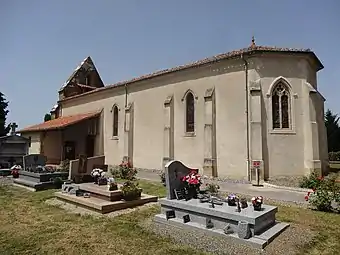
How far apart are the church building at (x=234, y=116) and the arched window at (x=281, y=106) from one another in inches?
2.2

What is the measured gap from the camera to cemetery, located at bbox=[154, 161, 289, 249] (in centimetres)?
560

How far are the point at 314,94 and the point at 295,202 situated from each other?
8.73 metres

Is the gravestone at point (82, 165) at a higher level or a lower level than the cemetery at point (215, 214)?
higher

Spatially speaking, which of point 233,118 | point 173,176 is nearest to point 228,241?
point 173,176

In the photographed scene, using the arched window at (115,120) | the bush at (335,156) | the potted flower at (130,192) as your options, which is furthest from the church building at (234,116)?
the bush at (335,156)

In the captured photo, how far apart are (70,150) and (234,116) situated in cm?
1722

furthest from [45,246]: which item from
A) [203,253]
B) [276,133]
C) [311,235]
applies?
[276,133]

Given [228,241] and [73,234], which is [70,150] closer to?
[73,234]

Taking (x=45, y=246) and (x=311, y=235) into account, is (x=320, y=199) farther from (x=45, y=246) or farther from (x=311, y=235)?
(x=45, y=246)

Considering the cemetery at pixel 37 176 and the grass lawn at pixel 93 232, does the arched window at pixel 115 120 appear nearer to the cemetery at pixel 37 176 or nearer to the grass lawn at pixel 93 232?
the cemetery at pixel 37 176

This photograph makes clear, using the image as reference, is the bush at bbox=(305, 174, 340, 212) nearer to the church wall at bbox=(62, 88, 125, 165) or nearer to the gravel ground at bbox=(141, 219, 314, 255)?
the gravel ground at bbox=(141, 219, 314, 255)

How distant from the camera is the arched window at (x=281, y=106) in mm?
16125

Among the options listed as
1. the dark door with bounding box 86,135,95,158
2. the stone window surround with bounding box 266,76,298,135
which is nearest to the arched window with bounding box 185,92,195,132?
the stone window surround with bounding box 266,76,298,135

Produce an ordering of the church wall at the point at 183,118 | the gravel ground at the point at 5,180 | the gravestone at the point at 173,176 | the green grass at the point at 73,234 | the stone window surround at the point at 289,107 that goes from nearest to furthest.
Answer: the green grass at the point at 73,234, the gravestone at the point at 173,176, the gravel ground at the point at 5,180, the stone window surround at the point at 289,107, the church wall at the point at 183,118
